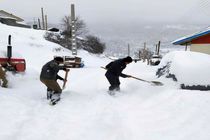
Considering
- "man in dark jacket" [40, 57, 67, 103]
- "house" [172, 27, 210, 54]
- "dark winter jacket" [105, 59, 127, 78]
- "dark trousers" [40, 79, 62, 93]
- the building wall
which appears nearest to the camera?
"man in dark jacket" [40, 57, 67, 103]

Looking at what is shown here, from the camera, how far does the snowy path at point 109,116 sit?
16.5 feet

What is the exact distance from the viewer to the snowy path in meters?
5.03

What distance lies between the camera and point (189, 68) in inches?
321

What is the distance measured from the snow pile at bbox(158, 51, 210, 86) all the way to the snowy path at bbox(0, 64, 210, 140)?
486mm

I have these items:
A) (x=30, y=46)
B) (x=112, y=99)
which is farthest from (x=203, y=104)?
(x=30, y=46)

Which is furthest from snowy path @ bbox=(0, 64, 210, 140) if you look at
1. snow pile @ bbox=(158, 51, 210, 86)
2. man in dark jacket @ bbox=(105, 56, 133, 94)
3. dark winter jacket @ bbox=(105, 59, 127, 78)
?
dark winter jacket @ bbox=(105, 59, 127, 78)

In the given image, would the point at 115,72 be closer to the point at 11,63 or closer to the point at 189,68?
the point at 189,68

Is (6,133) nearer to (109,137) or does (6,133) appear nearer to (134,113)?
(109,137)

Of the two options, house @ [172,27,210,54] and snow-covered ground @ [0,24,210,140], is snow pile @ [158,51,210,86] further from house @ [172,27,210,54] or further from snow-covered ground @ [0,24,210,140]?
house @ [172,27,210,54]

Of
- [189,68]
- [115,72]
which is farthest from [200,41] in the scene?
[115,72]

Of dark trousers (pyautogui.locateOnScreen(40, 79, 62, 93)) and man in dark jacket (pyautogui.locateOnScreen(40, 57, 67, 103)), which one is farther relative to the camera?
dark trousers (pyautogui.locateOnScreen(40, 79, 62, 93))

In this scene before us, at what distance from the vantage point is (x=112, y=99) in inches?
324

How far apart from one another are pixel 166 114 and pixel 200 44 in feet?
38.6

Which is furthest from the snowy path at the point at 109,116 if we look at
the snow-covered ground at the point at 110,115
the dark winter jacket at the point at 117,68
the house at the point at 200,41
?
the house at the point at 200,41
